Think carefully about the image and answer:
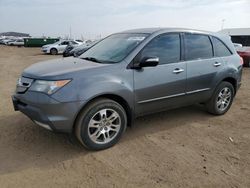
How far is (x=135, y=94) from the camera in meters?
4.21

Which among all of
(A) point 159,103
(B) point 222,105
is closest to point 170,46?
(A) point 159,103

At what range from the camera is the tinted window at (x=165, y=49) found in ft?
14.6

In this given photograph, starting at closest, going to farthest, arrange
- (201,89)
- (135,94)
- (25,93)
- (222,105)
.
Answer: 1. (25,93)
2. (135,94)
3. (201,89)
4. (222,105)

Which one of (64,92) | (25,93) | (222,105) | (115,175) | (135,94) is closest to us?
(115,175)

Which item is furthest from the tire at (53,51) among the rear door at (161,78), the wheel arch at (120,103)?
the wheel arch at (120,103)

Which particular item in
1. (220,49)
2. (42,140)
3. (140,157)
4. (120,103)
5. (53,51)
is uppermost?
(220,49)

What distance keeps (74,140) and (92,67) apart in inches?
48.6

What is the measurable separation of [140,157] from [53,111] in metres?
1.35

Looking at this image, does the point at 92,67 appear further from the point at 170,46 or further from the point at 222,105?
the point at 222,105

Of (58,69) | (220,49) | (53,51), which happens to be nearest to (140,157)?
(58,69)

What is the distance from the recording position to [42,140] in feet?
14.1

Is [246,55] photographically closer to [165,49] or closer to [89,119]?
[165,49]

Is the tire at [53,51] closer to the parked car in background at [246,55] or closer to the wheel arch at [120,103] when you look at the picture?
the parked car in background at [246,55]

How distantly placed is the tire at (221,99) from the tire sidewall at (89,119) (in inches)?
86.3
